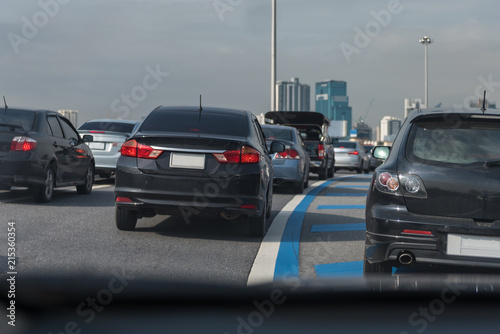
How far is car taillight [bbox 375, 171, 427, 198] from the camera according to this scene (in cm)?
488

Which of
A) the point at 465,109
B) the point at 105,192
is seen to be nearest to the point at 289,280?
the point at 465,109

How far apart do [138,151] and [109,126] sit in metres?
11.2

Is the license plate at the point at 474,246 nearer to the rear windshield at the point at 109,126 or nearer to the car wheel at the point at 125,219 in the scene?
the car wheel at the point at 125,219

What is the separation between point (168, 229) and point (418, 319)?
20.7 feet

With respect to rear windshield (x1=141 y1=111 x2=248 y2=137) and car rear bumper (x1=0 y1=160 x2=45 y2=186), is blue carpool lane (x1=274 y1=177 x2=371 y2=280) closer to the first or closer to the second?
rear windshield (x1=141 y1=111 x2=248 y2=137)

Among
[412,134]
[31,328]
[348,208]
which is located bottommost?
[348,208]

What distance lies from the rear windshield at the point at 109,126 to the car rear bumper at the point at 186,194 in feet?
35.7

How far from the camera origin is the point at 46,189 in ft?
34.8

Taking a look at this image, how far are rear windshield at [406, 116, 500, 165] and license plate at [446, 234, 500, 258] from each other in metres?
0.56

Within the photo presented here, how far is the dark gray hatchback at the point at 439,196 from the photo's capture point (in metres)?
4.63

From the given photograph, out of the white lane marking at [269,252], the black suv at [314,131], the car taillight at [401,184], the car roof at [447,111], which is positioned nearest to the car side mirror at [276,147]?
the white lane marking at [269,252]

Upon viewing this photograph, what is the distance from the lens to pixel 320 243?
751 centimetres

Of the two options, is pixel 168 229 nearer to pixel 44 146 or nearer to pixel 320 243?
pixel 320 243

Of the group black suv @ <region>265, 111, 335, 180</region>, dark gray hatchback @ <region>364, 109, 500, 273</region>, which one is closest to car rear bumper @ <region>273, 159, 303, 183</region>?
black suv @ <region>265, 111, 335, 180</region>
